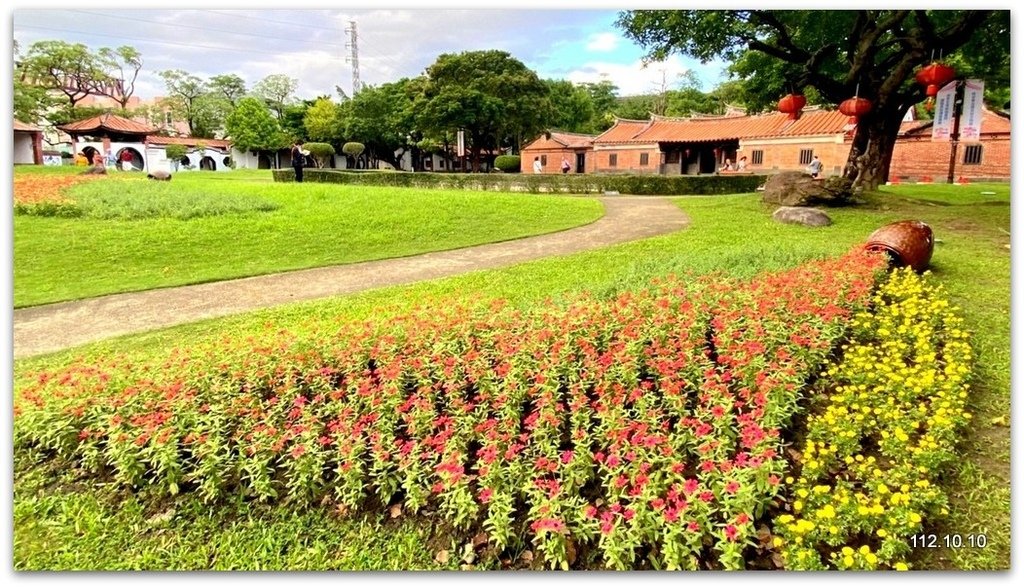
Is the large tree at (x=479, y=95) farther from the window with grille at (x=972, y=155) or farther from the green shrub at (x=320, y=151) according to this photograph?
the window with grille at (x=972, y=155)

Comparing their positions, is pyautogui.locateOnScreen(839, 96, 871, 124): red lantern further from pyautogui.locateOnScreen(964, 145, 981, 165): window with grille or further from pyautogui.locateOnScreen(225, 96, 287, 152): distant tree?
pyautogui.locateOnScreen(225, 96, 287, 152): distant tree

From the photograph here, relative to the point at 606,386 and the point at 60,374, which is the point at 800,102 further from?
the point at 60,374

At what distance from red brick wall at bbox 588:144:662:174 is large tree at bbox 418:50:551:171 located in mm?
4985

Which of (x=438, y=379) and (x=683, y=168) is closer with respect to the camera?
(x=438, y=379)

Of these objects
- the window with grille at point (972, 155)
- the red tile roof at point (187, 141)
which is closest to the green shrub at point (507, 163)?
the red tile roof at point (187, 141)

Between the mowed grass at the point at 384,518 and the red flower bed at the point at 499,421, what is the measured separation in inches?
5.8

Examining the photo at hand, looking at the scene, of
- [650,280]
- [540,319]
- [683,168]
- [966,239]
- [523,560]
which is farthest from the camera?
[683,168]

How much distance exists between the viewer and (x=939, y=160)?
25031 mm

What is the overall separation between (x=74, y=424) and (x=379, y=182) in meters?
18.8

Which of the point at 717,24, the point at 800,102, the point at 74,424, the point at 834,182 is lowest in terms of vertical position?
the point at 74,424

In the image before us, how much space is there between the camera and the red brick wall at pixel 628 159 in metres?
30.0

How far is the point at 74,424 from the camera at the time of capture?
329cm

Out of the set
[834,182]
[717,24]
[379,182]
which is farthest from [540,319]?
[379,182]

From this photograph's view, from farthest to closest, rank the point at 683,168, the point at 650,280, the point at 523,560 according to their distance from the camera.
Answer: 1. the point at 683,168
2. the point at 650,280
3. the point at 523,560
